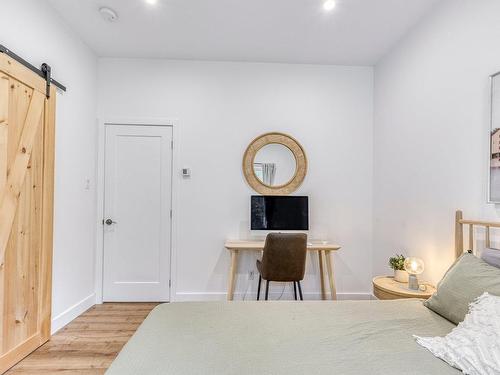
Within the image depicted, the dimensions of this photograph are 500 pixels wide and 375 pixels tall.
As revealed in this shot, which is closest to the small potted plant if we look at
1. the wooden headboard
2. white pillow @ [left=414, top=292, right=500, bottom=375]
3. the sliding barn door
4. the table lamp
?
the table lamp

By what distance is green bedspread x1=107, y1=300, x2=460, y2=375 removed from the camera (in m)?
1.04

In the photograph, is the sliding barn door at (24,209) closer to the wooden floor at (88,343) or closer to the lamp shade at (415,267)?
the wooden floor at (88,343)

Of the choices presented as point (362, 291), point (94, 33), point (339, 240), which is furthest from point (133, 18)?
point (362, 291)

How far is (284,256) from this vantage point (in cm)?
272

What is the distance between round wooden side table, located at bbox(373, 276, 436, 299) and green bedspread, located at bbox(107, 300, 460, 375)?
0.38 metres

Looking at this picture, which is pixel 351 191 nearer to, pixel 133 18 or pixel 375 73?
pixel 375 73

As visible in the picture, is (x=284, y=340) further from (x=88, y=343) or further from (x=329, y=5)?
(x=329, y=5)

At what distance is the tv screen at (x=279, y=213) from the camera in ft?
10.4

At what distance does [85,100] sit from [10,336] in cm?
221

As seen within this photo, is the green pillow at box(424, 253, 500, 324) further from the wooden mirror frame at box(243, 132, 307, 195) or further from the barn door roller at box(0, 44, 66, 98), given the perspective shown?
the barn door roller at box(0, 44, 66, 98)

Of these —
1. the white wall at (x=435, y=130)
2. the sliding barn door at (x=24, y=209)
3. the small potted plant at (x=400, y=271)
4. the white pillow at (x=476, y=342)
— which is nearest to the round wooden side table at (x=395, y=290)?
the small potted plant at (x=400, y=271)

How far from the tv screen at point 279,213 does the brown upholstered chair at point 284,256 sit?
→ 470 mm

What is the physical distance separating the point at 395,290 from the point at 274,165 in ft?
5.89

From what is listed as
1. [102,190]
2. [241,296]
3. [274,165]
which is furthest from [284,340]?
[102,190]
